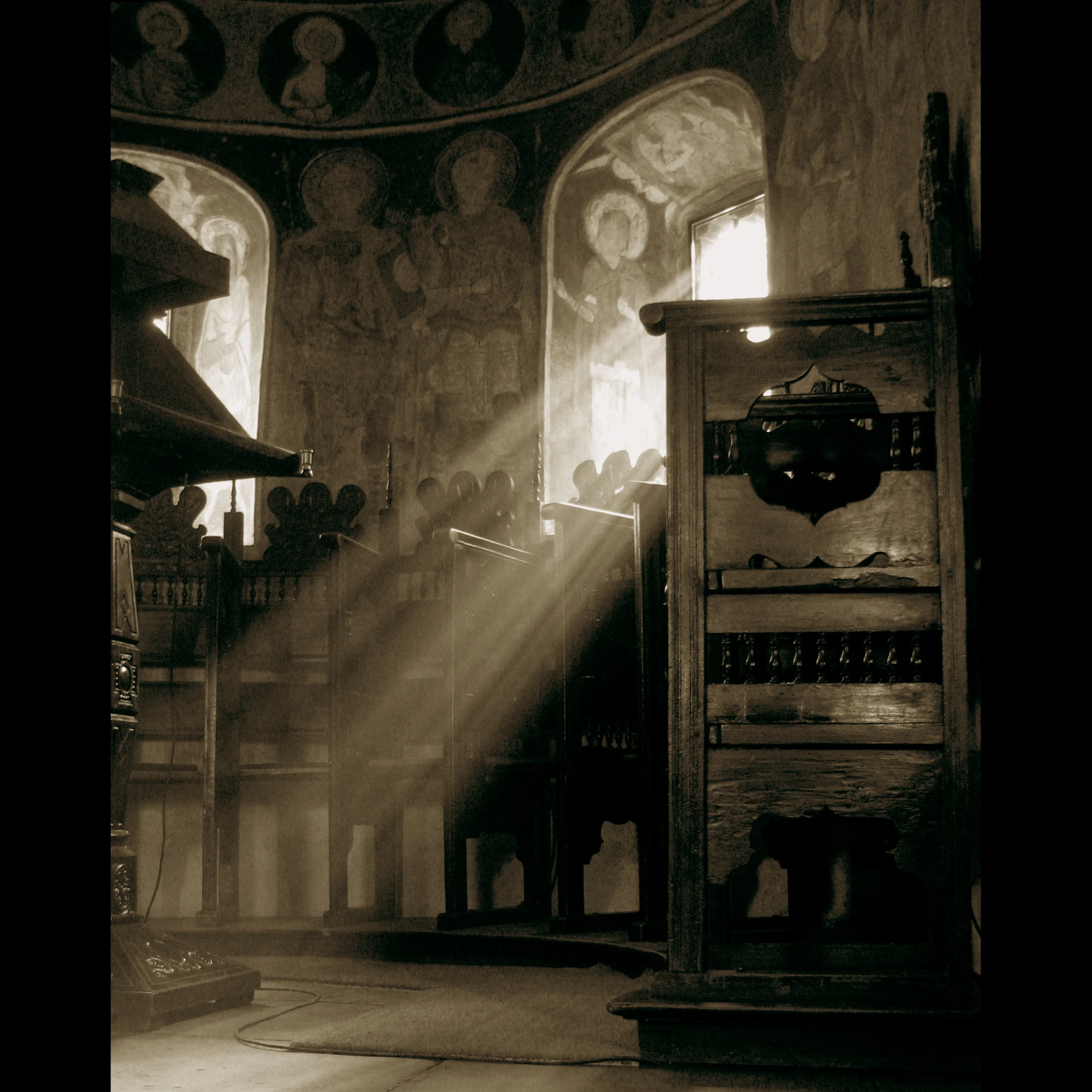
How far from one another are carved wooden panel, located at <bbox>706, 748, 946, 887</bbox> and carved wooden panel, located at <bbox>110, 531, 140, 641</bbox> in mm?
1637

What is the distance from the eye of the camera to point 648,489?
4.36 metres

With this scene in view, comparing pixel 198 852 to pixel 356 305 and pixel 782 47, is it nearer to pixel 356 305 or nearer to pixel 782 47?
pixel 356 305

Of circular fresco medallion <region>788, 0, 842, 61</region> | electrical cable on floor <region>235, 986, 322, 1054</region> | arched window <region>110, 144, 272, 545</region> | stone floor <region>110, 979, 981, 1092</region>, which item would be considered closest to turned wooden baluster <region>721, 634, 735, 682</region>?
stone floor <region>110, 979, 981, 1092</region>

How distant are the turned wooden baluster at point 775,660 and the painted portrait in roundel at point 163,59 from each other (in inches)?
261

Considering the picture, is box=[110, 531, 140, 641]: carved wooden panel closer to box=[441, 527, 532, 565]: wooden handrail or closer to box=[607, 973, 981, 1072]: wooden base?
box=[607, 973, 981, 1072]: wooden base

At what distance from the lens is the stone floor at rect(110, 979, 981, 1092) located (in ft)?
7.87

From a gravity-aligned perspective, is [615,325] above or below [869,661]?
above

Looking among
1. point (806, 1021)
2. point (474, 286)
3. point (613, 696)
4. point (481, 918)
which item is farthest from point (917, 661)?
point (474, 286)

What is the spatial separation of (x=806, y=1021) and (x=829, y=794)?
17.7 inches

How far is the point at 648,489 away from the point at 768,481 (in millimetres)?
1155

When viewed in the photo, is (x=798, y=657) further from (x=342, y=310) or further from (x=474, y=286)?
(x=342, y=310)

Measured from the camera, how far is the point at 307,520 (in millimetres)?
6691

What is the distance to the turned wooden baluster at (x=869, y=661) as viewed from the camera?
2717 millimetres

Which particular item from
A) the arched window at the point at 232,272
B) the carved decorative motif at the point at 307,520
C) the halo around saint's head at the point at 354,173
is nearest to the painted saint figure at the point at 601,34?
the halo around saint's head at the point at 354,173
